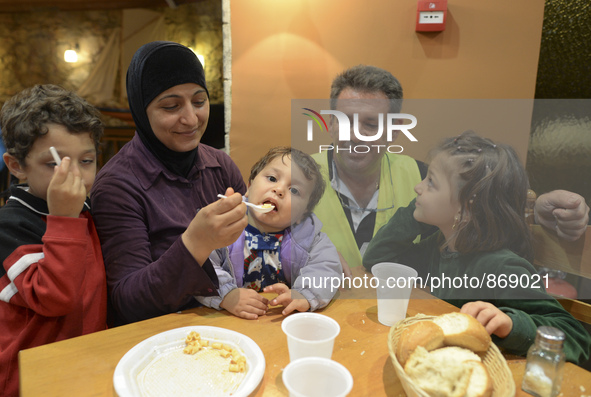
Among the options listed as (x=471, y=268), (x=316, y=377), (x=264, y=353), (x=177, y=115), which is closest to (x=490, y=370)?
(x=471, y=268)

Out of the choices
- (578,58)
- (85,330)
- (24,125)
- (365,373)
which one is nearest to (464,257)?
(365,373)

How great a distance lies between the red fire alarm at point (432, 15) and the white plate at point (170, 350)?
7.93 feet

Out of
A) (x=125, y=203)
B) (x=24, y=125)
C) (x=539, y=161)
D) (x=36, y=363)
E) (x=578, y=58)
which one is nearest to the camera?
(x=36, y=363)

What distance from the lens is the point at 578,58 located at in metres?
2.31

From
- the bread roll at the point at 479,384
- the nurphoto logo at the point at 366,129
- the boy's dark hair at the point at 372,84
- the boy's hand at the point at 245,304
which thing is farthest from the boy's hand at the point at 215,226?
the bread roll at the point at 479,384

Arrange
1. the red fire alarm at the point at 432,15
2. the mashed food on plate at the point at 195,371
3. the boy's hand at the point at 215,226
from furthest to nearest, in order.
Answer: the red fire alarm at the point at 432,15 → the boy's hand at the point at 215,226 → the mashed food on plate at the point at 195,371

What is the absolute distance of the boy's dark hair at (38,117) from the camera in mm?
1113

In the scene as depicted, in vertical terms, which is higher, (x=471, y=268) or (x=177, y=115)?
Result: (x=177, y=115)

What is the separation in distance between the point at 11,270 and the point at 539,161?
4.94ft

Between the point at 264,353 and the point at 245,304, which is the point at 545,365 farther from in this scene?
the point at 245,304

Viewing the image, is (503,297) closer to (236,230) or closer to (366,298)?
(366,298)

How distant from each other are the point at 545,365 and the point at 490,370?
0.11m

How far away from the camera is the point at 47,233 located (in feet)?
3.30

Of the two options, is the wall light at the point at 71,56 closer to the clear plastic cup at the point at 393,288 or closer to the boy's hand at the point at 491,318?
the clear plastic cup at the point at 393,288
